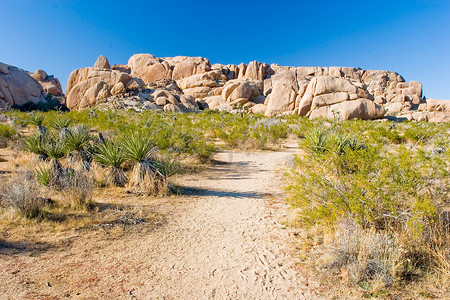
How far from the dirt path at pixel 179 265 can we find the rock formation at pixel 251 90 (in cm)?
2718

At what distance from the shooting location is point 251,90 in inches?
2046

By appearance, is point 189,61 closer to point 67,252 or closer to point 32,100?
point 32,100

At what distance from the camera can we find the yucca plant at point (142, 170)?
6.62 metres

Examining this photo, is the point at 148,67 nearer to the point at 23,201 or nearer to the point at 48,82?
the point at 48,82

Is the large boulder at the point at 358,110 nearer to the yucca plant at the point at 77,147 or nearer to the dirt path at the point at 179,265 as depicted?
the yucca plant at the point at 77,147

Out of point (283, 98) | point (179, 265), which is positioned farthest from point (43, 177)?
point (283, 98)

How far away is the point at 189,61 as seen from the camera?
209ft

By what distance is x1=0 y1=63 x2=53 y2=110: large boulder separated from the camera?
4019 centimetres

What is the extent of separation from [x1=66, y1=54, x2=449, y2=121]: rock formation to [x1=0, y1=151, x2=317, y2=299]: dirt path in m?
27.2

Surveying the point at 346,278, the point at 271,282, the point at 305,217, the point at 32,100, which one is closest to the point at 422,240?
the point at 346,278

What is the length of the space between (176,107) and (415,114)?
137ft

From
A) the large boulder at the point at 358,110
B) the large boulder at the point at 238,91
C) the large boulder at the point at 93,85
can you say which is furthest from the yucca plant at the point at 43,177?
the large boulder at the point at 238,91

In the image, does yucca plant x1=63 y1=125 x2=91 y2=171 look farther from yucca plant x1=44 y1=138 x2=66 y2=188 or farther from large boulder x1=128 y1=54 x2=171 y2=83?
large boulder x1=128 y1=54 x2=171 y2=83

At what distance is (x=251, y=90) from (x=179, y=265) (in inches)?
1990
